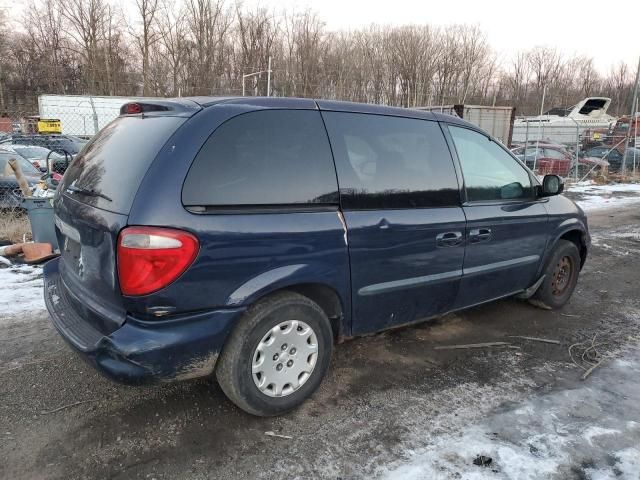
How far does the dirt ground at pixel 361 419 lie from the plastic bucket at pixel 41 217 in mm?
2235

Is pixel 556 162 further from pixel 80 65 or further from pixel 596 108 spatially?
pixel 80 65

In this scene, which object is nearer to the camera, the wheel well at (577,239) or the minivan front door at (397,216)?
the minivan front door at (397,216)

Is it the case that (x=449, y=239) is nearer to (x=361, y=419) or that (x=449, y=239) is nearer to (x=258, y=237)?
(x=361, y=419)

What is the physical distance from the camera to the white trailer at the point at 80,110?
2516 centimetres

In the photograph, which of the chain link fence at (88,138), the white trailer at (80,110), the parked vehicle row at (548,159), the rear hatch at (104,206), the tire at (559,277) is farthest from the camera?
the white trailer at (80,110)

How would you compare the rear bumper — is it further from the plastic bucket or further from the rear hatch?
the plastic bucket

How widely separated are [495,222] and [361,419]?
1.83m

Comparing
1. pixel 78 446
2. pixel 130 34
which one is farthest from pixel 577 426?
pixel 130 34

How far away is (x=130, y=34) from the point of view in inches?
1633

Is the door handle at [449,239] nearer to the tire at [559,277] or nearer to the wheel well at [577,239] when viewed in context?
the tire at [559,277]

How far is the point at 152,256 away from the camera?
87.2 inches

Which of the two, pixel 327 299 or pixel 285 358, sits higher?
pixel 327 299

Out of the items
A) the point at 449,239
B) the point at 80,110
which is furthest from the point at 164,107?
the point at 80,110

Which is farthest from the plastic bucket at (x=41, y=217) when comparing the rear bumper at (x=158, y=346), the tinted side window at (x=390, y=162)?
the tinted side window at (x=390, y=162)
